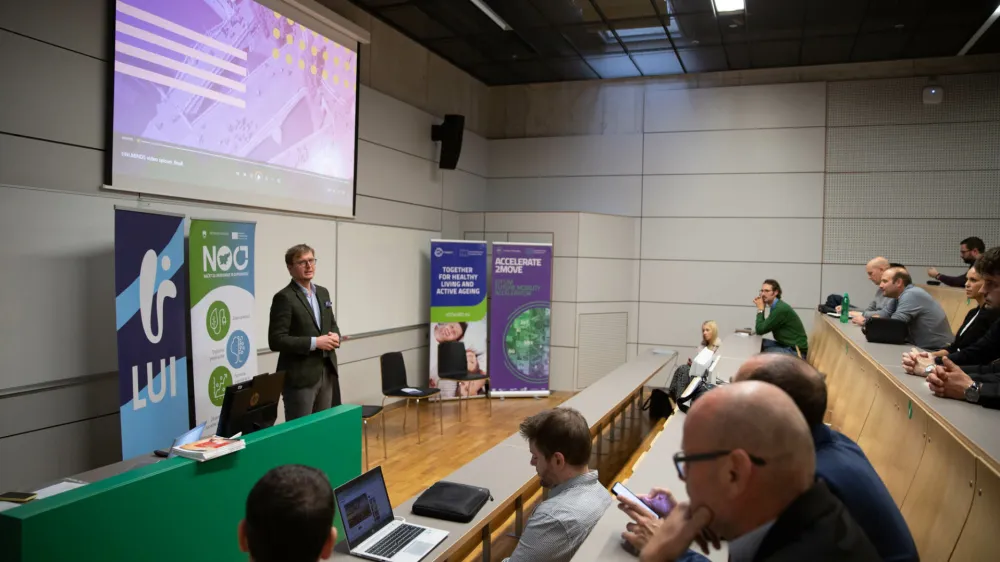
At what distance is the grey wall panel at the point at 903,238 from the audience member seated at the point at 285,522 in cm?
829

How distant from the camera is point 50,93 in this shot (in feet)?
13.0

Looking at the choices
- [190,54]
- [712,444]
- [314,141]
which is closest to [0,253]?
[190,54]

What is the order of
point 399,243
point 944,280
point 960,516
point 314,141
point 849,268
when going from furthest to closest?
point 849,268 → point 399,243 → point 944,280 → point 314,141 → point 960,516

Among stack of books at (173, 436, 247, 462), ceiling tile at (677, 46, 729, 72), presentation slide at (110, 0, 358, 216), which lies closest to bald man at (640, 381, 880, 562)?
stack of books at (173, 436, 247, 462)

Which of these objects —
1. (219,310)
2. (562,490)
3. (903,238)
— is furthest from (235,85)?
(903,238)

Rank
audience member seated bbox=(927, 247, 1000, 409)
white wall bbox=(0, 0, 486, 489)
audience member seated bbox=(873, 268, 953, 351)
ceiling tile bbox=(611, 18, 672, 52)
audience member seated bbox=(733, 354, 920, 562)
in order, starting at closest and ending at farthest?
audience member seated bbox=(733, 354, 920, 562), audience member seated bbox=(927, 247, 1000, 409), white wall bbox=(0, 0, 486, 489), audience member seated bbox=(873, 268, 953, 351), ceiling tile bbox=(611, 18, 672, 52)

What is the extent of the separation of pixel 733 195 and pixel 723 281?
117 centimetres

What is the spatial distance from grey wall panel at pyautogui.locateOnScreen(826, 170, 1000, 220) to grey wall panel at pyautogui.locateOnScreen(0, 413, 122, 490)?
8162 mm

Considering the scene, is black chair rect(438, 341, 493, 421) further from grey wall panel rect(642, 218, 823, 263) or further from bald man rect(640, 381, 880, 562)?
bald man rect(640, 381, 880, 562)

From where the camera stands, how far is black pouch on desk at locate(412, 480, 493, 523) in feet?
8.87

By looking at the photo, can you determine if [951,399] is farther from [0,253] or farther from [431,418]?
[431,418]

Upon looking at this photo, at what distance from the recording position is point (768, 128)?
8.65 meters

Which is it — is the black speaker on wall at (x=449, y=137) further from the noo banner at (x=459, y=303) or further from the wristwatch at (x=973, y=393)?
the wristwatch at (x=973, y=393)

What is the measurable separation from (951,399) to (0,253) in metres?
4.81
